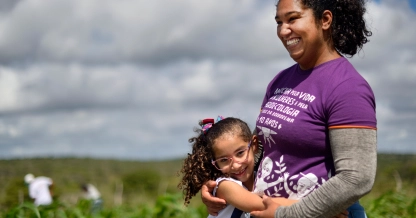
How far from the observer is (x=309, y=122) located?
259 centimetres

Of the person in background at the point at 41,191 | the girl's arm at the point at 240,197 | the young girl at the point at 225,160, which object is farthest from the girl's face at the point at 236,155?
the person in background at the point at 41,191

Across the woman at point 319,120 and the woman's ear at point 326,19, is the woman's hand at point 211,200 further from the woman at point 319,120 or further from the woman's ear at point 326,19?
the woman's ear at point 326,19

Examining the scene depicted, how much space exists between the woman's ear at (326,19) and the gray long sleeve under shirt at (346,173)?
46 centimetres

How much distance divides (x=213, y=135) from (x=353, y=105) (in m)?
0.82

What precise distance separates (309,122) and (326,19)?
440 millimetres

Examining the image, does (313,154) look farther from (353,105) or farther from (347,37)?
(347,37)

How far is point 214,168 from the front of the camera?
3.15 meters

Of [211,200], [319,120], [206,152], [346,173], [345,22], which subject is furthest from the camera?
[206,152]

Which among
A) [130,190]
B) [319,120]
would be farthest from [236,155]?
[130,190]

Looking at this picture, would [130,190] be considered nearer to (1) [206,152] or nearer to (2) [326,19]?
(1) [206,152]

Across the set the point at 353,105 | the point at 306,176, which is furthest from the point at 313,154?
the point at 353,105

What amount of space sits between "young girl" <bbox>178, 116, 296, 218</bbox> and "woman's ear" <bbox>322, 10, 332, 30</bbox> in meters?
0.63

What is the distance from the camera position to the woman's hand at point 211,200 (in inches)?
117

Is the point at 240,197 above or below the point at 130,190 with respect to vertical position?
below
